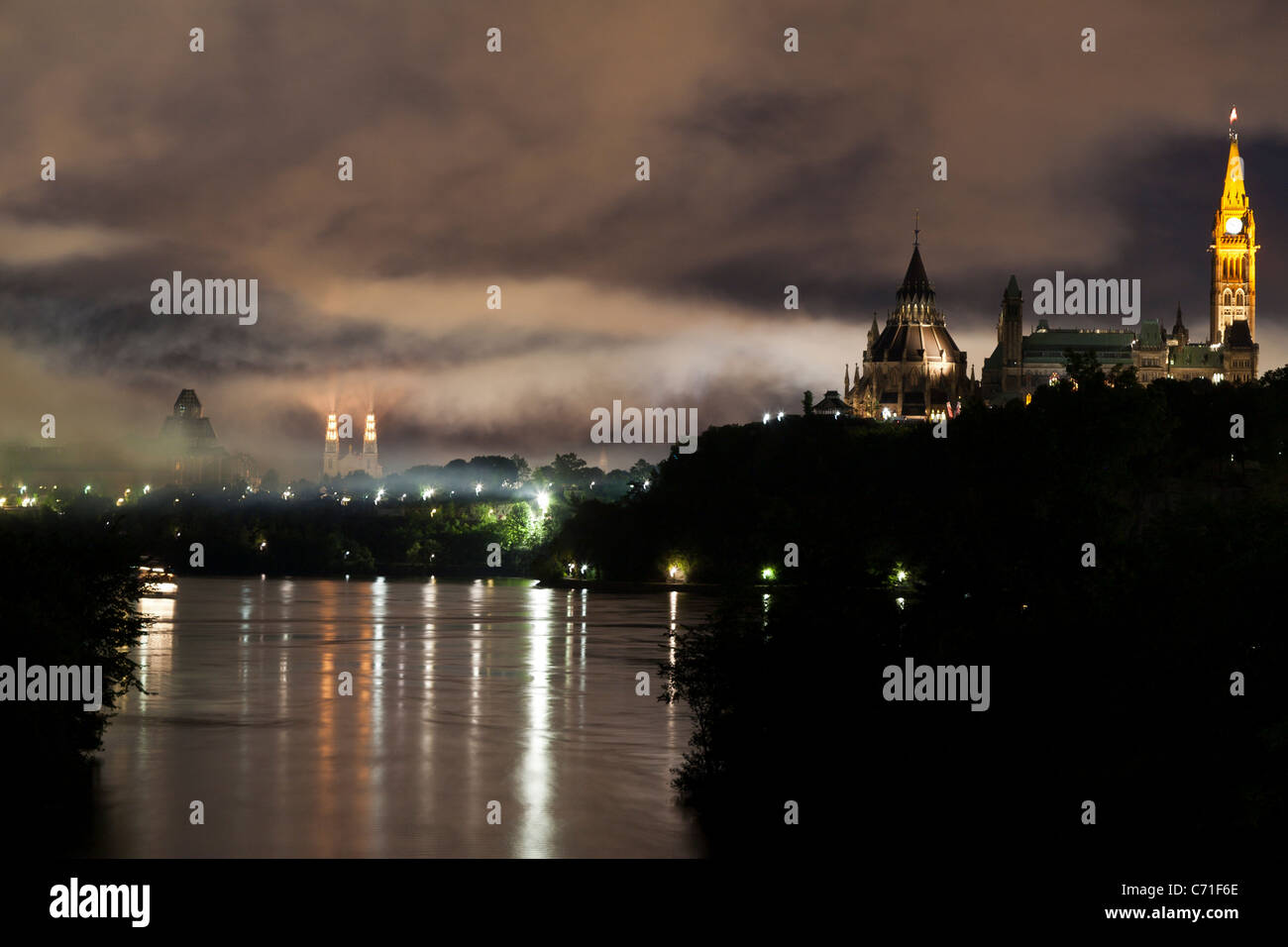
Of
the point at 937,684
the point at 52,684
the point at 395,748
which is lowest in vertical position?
the point at 395,748

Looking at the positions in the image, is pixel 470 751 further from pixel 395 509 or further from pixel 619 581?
pixel 395 509
